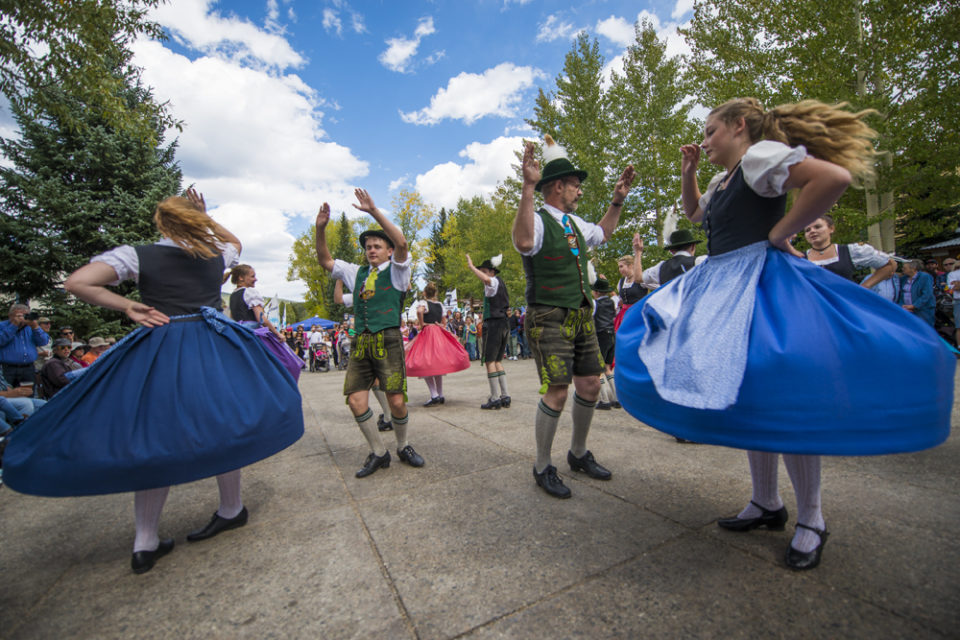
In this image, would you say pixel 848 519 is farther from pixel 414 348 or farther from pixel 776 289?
pixel 414 348

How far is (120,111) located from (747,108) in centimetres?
922

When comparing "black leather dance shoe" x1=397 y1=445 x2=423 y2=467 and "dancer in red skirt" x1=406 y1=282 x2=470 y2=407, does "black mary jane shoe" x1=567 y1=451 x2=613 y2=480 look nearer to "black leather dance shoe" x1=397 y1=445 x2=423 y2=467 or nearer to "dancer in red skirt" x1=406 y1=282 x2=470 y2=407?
"black leather dance shoe" x1=397 y1=445 x2=423 y2=467

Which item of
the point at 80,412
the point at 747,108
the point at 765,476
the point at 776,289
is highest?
the point at 747,108

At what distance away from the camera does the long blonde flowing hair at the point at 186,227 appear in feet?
7.97

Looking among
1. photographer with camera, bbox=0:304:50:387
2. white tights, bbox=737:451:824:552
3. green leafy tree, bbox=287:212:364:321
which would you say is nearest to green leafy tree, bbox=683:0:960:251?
white tights, bbox=737:451:824:552

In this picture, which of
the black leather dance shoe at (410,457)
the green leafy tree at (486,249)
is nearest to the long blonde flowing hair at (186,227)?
the black leather dance shoe at (410,457)

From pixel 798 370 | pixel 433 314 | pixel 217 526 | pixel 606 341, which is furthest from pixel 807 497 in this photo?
pixel 433 314

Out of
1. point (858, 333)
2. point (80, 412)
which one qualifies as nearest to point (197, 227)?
point (80, 412)

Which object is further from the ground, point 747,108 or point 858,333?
point 747,108

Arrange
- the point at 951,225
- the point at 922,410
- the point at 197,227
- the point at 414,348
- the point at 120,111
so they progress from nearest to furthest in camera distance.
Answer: the point at 922,410, the point at 197,227, the point at 414,348, the point at 120,111, the point at 951,225

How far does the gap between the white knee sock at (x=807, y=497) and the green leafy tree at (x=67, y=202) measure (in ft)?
48.5

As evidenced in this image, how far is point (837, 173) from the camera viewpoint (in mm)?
1614

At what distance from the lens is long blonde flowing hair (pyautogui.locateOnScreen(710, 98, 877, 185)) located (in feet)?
6.03

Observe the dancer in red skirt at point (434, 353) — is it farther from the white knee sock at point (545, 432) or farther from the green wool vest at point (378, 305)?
the white knee sock at point (545, 432)
